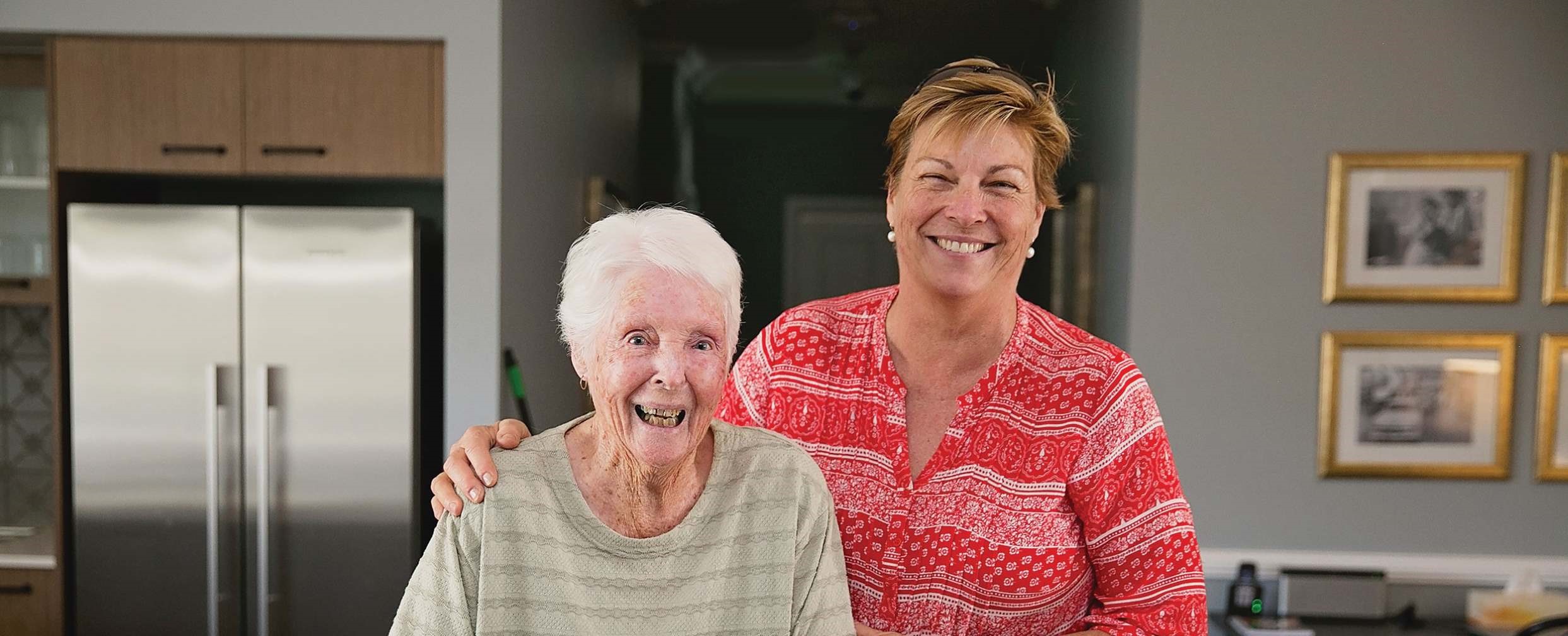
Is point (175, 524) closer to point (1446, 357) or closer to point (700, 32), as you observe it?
point (700, 32)

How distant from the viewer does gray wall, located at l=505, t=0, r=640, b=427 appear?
10.4 feet

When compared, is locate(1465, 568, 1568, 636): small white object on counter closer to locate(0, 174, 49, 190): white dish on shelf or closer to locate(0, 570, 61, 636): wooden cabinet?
locate(0, 570, 61, 636): wooden cabinet

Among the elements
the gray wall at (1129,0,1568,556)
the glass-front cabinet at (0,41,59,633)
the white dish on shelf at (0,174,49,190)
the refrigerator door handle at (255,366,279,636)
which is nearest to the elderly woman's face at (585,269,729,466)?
the refrigerator door handle at (255,366,279,636)

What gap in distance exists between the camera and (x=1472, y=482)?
3.24 metres

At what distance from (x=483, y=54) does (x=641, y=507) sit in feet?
7.11

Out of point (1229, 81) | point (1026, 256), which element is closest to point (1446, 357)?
point (1229, 81)

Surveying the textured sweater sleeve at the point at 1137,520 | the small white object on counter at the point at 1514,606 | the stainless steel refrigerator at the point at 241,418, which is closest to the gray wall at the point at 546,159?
the stainless steel refrigerator at the point at 241,418

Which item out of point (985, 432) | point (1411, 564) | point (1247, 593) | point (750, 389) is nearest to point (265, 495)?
point (750, 389)

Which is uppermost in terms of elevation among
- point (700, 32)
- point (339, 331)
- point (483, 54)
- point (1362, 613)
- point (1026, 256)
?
point (700, 32)

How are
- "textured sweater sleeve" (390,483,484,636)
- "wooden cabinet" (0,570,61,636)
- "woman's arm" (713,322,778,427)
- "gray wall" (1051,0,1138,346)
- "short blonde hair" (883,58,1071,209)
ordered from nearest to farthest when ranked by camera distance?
"textured sweater sleeve" (390,483,484,636) < "short blonde hair" (883,58,1071,209) < "woman's arm" (713,322,778,427) < "wooden cabinet" (0,570,61,636) < "gray wall" (1051,0,1138,346)

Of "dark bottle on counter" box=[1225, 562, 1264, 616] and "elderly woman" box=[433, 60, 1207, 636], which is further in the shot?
"dark bottle on counter" box=[1225, 562, 1264, 616]

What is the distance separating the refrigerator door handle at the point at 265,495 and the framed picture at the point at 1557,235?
3.94 meters

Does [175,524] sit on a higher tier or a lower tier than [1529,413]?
lower

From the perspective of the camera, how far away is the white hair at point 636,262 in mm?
1166
